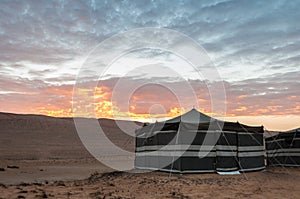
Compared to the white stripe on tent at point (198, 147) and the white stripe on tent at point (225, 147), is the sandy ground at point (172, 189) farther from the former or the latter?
the white stripe on tent at point (225, 147)

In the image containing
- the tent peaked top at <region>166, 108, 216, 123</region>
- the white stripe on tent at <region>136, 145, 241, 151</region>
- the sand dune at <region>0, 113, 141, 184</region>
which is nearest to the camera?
Result: the white stripe on tent at <region>136, 145, 241, 151</region>

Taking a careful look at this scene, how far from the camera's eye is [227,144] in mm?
18391

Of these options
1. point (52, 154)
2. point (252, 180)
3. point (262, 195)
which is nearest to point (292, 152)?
point (252, 180)

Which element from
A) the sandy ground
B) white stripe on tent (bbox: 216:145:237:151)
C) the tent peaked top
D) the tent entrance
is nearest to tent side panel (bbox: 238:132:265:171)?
the tent entrance

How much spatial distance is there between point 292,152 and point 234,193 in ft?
41.0

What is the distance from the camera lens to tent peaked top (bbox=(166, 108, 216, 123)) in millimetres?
18328

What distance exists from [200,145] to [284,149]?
26.6ft

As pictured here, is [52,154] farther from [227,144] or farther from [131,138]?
[131,138]

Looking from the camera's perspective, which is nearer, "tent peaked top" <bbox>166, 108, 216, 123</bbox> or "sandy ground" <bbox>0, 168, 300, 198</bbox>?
"sandy ground" <bbox>0, 168, 300, 198</bbox>

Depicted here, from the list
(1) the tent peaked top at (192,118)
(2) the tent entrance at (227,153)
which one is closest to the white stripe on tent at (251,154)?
(2) the tent entrance at (227,153)

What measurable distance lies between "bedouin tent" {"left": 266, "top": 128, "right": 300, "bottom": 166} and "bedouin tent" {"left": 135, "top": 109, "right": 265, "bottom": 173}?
11.6 ft

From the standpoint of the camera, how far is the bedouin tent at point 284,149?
21.9 metres

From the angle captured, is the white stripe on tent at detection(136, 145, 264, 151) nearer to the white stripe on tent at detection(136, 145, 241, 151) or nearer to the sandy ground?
the white stripe on tent at detection(136, 145, 241, 151)

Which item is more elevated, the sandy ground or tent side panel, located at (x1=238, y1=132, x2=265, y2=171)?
tent side panel, located at (x1=238, y1=132, x2=265, y2=171)
